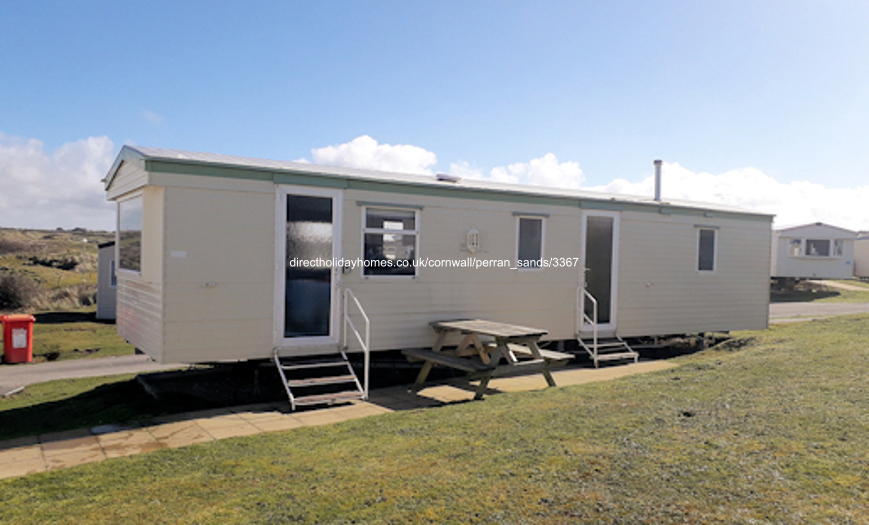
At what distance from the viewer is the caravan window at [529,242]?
912cm

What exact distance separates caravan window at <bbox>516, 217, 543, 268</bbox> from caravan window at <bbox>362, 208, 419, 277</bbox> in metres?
1.73

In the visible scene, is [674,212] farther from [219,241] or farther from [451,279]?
[219,241]

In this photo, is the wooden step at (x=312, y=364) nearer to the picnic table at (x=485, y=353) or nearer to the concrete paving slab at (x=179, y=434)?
the picnic table at (x=485, y=353)

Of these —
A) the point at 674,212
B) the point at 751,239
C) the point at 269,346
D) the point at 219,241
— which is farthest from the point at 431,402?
the point at 751,239

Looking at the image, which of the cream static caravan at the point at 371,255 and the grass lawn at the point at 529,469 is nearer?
the grass lawn at the point at 529,469

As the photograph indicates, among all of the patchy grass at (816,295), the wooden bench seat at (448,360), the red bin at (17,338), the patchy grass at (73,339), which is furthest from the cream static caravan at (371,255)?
the patchy grass at (816,295)

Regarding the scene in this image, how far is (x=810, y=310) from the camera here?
1897cm

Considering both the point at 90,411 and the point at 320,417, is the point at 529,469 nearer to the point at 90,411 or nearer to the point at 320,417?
the point at 320,417

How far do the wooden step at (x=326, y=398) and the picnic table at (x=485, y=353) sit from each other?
0.92 meters

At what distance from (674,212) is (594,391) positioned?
17.3 ft

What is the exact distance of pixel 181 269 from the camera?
6.63 m

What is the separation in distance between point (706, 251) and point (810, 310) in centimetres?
1031

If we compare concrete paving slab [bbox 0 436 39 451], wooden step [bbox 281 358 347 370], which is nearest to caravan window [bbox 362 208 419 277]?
wooden step [bbox 281 358 347 370]

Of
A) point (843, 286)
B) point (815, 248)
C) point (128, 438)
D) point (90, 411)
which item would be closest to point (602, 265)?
point (128, 438)
